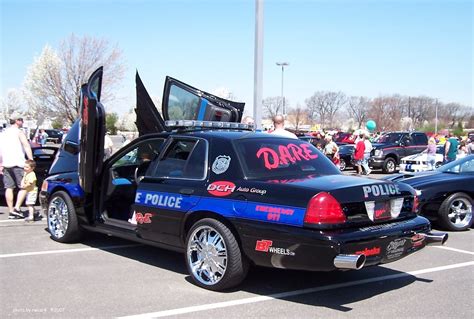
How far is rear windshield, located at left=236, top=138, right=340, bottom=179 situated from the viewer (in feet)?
16.3

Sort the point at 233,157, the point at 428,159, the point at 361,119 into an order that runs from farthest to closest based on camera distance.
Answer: the point at 361,119 → the point at 428,159 → the point at 233,157

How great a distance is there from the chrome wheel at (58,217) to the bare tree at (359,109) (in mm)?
79285

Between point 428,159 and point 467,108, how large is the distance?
8784 cm

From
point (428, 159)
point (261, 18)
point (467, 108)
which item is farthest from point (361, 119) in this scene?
point (261, 18)

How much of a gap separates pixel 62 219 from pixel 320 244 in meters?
4.17

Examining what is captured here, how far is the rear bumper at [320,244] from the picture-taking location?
4148 mm

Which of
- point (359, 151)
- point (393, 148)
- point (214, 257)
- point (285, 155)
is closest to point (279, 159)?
point (285, 155)

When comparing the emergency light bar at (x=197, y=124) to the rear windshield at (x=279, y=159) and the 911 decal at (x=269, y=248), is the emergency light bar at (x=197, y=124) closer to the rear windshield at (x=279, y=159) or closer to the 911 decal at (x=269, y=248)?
the rear windshield at (x=279, y=159)

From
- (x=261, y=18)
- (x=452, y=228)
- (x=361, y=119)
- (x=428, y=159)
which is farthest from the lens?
(x=361, y=119)

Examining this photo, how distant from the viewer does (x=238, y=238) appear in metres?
4.69

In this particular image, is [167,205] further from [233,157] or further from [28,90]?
[28,90]

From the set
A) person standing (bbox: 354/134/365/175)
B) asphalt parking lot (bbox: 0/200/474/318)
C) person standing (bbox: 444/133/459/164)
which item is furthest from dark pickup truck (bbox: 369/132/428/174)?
asphalt parking lot (bbox: 0/200/474/318)

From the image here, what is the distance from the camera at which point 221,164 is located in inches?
200

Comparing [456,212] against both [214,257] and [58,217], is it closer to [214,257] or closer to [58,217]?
[214,257]
